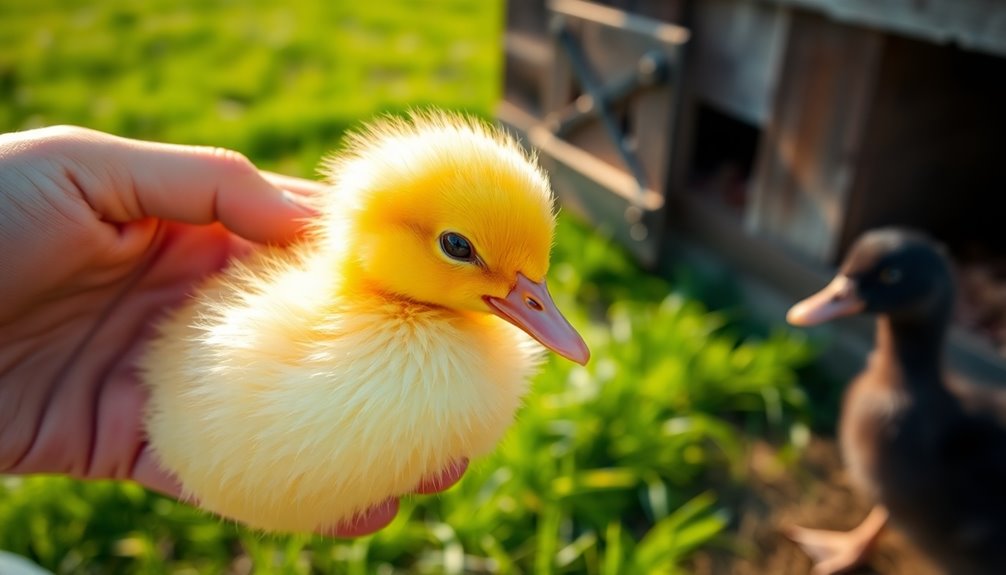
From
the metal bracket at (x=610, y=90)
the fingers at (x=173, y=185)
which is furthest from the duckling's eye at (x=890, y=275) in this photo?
the fingers at (x=173, y=185)

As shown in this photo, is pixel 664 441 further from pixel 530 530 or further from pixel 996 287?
pixel 996 287

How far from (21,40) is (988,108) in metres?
5.78

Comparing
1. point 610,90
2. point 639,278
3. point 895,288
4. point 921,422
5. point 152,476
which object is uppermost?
point 610,90

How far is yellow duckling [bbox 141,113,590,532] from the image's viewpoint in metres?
1.22

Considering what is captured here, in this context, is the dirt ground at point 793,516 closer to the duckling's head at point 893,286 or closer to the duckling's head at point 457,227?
the duckling's head at point 893,286

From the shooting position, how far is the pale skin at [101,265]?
4.77 ft

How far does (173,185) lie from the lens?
1546mm

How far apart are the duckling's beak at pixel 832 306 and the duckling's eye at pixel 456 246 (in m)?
1.50

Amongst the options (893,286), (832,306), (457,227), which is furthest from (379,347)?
(893,286)

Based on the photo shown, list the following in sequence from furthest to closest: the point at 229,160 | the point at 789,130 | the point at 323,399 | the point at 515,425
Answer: the point at 789,130 → the point at 515,425 → the point at 229,160 → the point at 323,399

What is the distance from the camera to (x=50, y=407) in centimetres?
170

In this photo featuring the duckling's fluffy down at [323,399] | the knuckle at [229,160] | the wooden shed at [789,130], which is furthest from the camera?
the wooden shed at [789,130]

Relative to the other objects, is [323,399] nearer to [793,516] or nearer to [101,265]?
[101,265]

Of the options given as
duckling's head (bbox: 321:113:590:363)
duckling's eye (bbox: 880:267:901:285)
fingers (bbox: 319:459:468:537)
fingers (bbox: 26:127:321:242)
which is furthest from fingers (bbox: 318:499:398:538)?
duckling's eye (bbox: 880:267:901:285)
